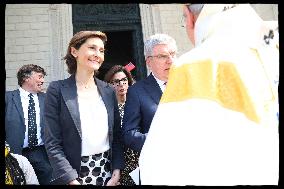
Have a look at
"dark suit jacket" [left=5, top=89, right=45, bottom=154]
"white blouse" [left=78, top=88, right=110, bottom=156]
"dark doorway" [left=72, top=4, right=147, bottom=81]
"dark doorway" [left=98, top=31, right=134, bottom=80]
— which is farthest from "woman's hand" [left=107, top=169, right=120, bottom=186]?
"dark doorway" [left=98, top=31, right=134, bottom=80]

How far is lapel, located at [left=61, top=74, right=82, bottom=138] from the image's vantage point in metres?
2.44

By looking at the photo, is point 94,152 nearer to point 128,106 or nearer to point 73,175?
point 73,175

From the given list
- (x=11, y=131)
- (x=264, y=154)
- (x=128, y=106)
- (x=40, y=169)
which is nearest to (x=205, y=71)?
(x=264, y=154)

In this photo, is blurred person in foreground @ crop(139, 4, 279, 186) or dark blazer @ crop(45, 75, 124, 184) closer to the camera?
blurred person in foreground @ crop(139, 4, 279, 186)

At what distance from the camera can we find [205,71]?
1435 mm

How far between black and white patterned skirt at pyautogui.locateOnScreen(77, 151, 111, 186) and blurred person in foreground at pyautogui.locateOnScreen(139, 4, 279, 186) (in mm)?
1028

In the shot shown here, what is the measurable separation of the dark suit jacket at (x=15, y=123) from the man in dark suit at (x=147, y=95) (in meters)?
1.62

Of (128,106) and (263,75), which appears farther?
(128,106)

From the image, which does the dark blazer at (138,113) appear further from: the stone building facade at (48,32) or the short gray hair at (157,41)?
the stone building facade at (48,32)

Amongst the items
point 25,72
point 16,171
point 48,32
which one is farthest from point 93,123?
point 48,32

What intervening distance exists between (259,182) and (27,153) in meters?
2.85

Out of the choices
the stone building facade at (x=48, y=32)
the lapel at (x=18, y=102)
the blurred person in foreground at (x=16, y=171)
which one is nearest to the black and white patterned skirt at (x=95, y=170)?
the blurred person in foreground at (x=16, y=171)

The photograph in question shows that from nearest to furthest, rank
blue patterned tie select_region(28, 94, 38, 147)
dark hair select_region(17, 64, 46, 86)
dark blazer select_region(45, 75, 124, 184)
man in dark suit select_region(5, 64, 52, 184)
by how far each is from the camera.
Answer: dark blazer select_region(45, 75, 124, 184), man in dark suit select_region(5, 64, 52, 184), blue patterned tie select_region(28, 94, 38, 147), dark hair select_region(17, 64, 46, 86)

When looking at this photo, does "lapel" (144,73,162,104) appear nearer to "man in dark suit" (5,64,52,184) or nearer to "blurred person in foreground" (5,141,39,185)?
"blurred person in foreground" (5,141,39,185)
